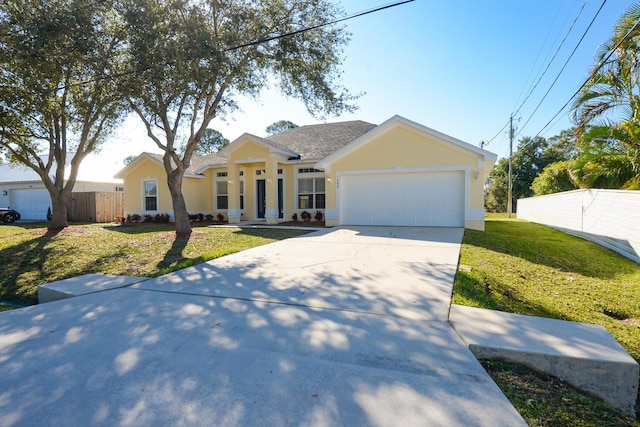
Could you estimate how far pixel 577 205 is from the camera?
13234 millimetres

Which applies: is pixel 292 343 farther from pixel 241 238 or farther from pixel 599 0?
pixel 599 0

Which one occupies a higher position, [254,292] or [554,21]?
[554,21]

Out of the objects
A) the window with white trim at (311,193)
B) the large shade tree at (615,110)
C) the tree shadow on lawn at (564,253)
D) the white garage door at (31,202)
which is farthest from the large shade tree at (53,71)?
the large shade tree at (615,110)

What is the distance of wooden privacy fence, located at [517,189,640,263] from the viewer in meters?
8.59

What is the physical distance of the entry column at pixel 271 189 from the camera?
1574 centimetres

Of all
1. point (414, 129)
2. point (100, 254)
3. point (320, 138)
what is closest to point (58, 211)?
point (100, 254)

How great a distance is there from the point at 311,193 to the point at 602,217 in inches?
446

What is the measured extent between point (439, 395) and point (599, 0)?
33.7 feet

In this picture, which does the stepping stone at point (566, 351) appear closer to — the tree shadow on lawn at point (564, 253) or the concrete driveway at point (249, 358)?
the concrete driveway at point (249, 358)

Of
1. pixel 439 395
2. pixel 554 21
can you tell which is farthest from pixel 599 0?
pixel 439 395

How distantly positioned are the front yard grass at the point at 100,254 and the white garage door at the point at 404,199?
3.75 m

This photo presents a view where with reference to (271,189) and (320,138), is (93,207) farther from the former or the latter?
(320,138)

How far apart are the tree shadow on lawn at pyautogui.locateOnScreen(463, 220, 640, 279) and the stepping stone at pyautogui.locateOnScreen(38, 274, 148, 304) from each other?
8488mm

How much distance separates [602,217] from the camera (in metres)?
10.8
